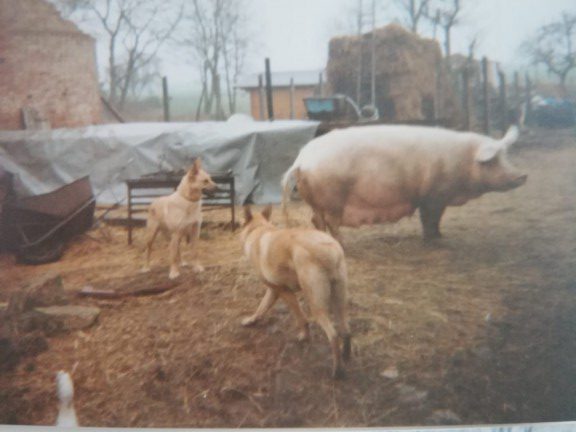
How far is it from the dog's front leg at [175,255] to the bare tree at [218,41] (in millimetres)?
469

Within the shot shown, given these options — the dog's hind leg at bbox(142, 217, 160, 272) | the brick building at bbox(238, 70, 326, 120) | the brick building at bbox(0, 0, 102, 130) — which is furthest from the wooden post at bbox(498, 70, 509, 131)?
the brick building at bbox(0, 0, 102, 130)

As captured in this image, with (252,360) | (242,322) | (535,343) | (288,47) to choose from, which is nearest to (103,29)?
(288,47)

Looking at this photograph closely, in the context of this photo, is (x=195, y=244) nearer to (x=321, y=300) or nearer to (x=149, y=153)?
(x=149, y=153)

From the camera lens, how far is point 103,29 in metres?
1.93

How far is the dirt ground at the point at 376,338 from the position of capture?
164cm

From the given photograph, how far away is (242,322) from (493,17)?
141 centimetres

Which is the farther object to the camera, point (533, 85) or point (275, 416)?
point (533, 85)

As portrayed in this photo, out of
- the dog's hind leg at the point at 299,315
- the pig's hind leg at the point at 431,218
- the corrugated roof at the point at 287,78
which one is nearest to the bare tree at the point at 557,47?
the pig's hind leg at the point at 431,218

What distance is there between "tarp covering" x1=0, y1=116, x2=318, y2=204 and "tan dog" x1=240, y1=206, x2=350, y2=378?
23 cm

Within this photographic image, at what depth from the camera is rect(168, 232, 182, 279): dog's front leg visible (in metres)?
1.81

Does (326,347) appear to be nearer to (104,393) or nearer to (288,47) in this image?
(104,393)

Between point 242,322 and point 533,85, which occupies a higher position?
point 533,85

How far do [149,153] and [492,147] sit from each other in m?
1.22

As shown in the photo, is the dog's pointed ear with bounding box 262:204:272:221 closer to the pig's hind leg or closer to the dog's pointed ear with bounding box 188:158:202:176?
the dog's pointed ear with bounding box 188:158:202:176
